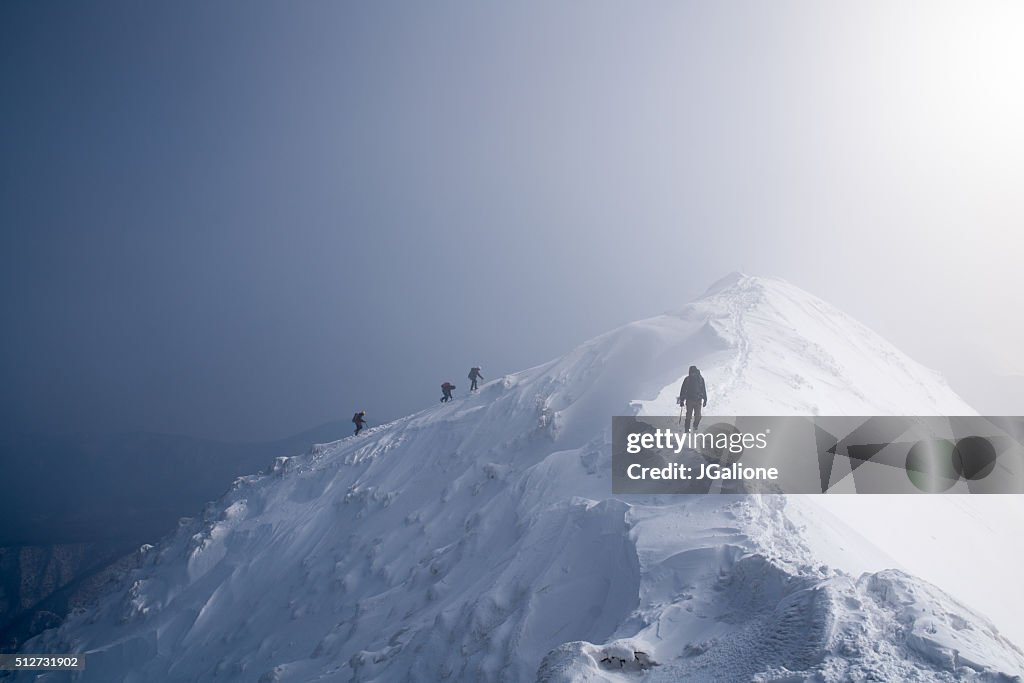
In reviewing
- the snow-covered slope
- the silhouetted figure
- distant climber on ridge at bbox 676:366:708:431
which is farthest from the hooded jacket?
the silhouetted figure

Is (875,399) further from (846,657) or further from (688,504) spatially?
(846,657)

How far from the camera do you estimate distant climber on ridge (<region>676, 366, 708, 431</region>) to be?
48.5 ft

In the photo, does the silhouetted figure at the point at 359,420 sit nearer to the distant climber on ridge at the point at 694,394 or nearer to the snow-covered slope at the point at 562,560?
the snow-covered slope at the point at 562,560

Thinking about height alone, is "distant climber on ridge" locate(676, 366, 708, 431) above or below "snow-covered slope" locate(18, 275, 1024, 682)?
above

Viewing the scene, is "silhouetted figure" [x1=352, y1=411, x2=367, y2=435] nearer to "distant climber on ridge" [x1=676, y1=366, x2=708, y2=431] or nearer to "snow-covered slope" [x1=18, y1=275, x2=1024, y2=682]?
"snow-covered slope" [x1=18, y1=275, x2=1024, y2=682]

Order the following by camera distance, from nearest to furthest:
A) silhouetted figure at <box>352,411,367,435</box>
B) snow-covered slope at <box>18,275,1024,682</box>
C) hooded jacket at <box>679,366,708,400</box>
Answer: snow-covered slope at <box>18,275,1024,682</box>
hooded jacket at <box>679,366,708,400</box>
silhouetted figure at <box>352,411,367,435</box>

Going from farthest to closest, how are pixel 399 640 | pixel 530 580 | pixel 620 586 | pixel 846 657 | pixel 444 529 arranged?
pixel 444 529 → pixel 399 640 → pixel 530 580 → pixel 620 586 → pixel 846 657

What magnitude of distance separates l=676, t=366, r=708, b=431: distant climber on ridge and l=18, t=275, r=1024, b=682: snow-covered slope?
280 cm

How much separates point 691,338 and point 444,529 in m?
14.8

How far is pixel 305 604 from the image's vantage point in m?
22.4

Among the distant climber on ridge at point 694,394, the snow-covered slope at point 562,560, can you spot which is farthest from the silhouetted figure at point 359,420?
the distant climber on ridge at point 694,394

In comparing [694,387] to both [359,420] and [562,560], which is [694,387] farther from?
[359,420]

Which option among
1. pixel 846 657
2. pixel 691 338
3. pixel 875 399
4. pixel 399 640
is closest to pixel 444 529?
pixel 399 640

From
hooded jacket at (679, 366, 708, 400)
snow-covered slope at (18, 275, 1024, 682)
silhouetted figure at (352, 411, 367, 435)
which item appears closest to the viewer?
snow-covered slope at (18, 275, 1024, 682)
